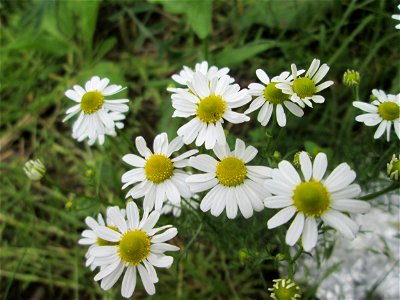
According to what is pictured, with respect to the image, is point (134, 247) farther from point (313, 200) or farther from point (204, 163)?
point (313, 200)

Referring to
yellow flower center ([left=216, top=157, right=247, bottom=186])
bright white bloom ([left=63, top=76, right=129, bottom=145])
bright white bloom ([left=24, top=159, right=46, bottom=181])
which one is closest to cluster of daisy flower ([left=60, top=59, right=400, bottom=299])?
yellow flower center ([left=216, top=157, right=247, bottom=186])

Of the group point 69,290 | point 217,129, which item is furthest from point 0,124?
point 217,129

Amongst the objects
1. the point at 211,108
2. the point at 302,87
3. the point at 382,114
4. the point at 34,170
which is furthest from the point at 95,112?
the point at 382,114

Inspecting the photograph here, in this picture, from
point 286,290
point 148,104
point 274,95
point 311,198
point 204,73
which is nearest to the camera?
point 311,198

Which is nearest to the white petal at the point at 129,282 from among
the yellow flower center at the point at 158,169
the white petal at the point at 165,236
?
the white petal at the point at 165,236

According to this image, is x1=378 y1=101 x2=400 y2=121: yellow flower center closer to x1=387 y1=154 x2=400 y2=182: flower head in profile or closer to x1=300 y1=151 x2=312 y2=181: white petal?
x1=387 y1=154 x2=400 y2=182: flower head in profile

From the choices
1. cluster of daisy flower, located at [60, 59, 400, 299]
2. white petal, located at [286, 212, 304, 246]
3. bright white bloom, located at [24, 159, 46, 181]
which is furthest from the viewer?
bright white bloom, located at [24, 159, 46, 181]
